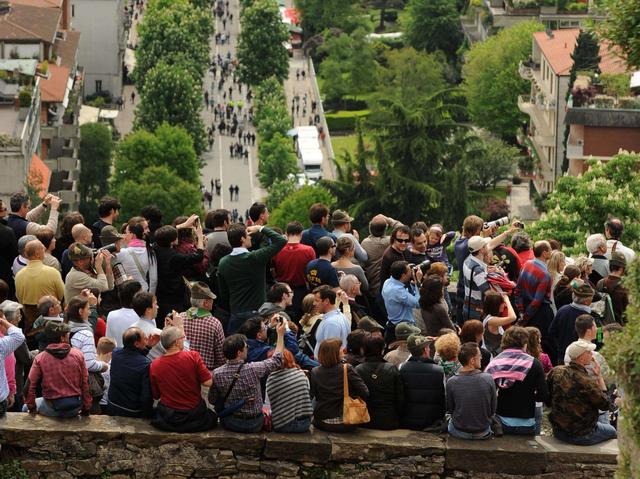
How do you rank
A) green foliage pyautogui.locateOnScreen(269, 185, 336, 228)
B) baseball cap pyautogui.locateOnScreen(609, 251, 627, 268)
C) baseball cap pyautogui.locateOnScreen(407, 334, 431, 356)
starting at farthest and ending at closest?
green foliage pyautogui.locateOnScreen(269, 185, 336, 228), baseball cap pyautogui.locateOnScreen(609, 251, 627, 268), baseball cap pyautogui.locateOnScreen(407, 334, 431, 356)

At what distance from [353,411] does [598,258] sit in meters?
8.12

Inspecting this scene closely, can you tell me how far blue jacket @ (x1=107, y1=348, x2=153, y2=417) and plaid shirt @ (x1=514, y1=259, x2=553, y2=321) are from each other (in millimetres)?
7145

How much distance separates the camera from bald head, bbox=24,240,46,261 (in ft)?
95.6

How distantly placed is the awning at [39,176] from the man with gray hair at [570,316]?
70979 millimetres

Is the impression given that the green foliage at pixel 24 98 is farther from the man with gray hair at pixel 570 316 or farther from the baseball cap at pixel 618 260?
the man with gray hair at pixel 570 316

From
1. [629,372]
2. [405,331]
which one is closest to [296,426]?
[405,331]

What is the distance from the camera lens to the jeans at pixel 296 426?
25078 millimetres

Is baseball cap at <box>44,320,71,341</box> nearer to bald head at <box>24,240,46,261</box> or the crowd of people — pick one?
the crowd of people

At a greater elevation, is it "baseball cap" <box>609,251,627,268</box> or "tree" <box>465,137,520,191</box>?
"baseball cap" <box>609,251,627,268</box>

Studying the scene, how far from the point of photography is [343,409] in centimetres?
2516

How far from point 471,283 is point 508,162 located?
11407cm

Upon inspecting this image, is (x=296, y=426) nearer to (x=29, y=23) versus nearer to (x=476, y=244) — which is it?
(x=476, y=244)

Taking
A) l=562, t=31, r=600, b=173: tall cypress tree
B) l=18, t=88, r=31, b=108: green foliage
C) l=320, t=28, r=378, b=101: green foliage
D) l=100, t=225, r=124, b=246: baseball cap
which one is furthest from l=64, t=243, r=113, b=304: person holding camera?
l=320, t=28, r=378, b=101: green foliage

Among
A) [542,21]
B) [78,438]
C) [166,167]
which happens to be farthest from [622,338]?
[542,21]
